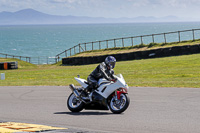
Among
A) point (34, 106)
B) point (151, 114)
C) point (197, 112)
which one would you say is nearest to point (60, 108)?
point (34, 106)

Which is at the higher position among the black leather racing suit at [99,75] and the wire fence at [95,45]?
the wire fence at [95,45]

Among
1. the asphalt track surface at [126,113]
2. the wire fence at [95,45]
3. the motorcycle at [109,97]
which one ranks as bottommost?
the asphalt track surface at [126,113]

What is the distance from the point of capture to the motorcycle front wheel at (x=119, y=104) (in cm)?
972

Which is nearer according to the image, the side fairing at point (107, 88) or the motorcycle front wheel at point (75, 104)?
the side fairing at point (107, 88)

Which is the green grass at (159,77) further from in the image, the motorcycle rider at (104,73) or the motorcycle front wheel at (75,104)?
the motorcycle rider at (104,73)

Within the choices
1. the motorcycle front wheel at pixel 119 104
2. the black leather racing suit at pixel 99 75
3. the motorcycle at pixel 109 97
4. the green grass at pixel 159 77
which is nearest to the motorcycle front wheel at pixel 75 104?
the motorcycle at pixel 109 97

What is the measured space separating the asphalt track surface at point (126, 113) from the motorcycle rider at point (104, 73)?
85 centimetres

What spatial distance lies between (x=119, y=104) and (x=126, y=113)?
1.15 ft

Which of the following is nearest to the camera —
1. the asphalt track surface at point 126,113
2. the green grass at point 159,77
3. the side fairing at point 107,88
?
the asphalt track surface at point 126,113

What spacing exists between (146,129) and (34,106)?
5.27 m

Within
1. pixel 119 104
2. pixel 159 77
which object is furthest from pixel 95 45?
pixel 119 104

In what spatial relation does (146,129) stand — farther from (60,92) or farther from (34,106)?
(60,92)

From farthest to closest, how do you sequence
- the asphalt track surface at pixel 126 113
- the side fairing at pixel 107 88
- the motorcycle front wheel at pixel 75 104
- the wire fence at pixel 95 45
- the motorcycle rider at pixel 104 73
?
1. the wire fence at pixel 95 45
2. the motorcycle front wheel at pixel 75 104
3. the motorcycle rider at pixel 104 73
4. the side fairing at pixel 107 88
5. the asphalt track surface at pixel 126 113

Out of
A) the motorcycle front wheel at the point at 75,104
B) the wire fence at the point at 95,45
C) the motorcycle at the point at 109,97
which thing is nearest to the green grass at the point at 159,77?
the motorcycle front wheel at the point at 75,104
